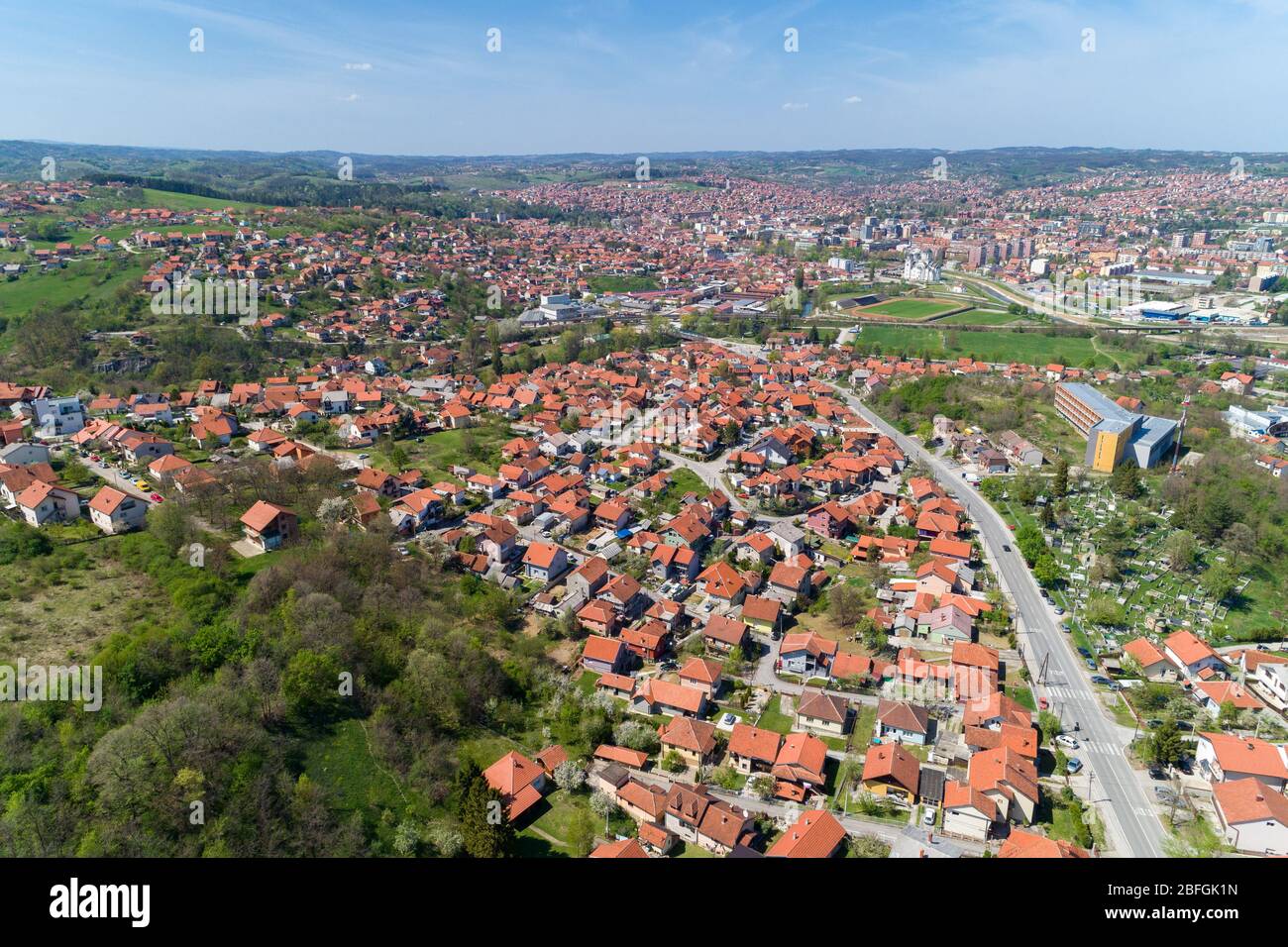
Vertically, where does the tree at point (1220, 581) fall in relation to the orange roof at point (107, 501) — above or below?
below

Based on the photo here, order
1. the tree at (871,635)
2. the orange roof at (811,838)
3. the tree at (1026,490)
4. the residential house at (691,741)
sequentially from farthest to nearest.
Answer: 1. the tree at (1026,490)
2. the tree at (871,635)
3. the residential house at (691,741)
4. the orange roof at (811,838)

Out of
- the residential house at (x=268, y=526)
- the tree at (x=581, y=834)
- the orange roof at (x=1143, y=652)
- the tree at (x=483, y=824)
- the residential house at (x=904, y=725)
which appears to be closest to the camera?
the tree at (x=483, y=824)

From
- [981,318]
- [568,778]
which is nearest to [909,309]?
[981,318]

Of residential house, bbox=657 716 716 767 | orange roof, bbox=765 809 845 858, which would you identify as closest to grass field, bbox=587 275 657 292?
residential house, bbox=657 716 716 767

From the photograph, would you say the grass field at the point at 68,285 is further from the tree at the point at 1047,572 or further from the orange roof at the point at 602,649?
the tree at the point at 1047,572

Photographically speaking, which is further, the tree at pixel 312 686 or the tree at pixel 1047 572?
the tree at pixel 1047 572

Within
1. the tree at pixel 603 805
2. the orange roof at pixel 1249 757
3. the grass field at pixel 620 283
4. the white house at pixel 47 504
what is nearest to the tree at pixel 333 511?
the white house at pixel 47 504
